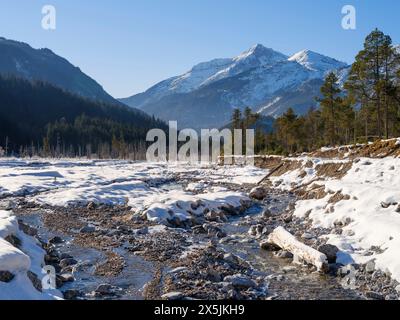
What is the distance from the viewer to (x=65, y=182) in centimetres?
4947

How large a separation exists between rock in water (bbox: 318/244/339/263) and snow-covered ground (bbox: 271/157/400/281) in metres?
0.25

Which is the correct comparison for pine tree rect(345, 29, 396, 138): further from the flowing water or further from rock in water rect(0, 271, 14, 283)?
rock in water rect(0, 271, 14, 283)

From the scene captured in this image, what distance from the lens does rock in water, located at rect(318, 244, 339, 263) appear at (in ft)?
47.5

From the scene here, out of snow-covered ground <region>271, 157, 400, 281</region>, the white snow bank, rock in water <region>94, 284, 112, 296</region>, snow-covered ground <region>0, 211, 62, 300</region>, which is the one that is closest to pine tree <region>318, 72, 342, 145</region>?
snow-covered ground <region>271, 157, 400, 281</region>

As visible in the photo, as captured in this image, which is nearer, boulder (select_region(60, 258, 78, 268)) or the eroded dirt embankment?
the eroded dirt embankment

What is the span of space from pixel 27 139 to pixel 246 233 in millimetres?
185622

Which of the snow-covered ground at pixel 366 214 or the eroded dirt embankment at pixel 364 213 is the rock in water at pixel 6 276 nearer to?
the eroded dirt embankment at pixel 364 213

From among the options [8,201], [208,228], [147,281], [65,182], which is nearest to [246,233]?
[208,228]

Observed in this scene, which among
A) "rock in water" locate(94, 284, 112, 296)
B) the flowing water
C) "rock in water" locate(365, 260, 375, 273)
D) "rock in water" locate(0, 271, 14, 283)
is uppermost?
"rock in water" locate(0, 271, 14, 283)

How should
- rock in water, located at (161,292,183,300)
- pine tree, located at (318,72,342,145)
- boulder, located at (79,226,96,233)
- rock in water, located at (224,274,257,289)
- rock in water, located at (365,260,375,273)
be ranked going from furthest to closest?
pine tree, located at (318,72,342,145) → boulder, located at (79,226,96,233) → rock in water, located at (365,260,375,273) → rock in water, located at (224,274,257,289) → rock in water, located at (161,292,183,300)

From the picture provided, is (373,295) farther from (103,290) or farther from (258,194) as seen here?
(258,194)

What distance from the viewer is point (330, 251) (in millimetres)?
14656

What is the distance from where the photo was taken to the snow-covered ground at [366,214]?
1399 cm
